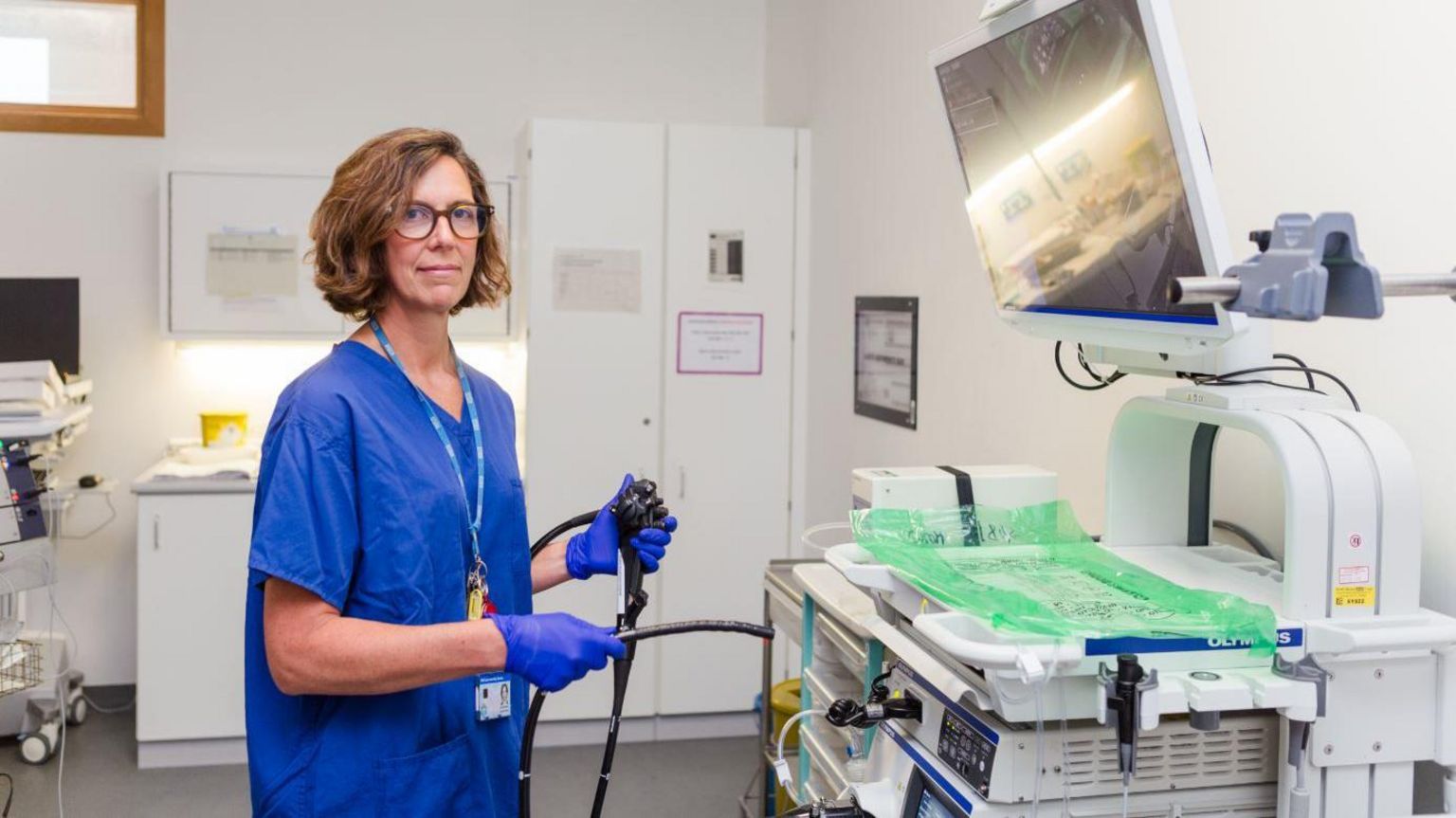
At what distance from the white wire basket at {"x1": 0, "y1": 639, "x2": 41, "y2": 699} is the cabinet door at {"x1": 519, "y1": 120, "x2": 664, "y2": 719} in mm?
1437

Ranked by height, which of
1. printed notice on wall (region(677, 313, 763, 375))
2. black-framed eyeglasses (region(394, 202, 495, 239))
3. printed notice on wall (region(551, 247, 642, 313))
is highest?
printed notice on wall (region(551, 247, 642, 313))

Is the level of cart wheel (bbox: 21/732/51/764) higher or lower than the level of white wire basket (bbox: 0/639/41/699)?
lower

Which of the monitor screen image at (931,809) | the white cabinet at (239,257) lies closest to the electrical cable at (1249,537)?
the monitor screen image at (931,809)

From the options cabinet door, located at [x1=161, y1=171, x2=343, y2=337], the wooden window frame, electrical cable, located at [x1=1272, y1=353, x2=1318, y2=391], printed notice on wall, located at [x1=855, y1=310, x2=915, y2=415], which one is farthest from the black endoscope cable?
the wooden window frame

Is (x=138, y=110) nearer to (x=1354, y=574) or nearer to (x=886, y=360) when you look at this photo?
(x=886, y=360)

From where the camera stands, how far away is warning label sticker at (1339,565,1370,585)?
4.60 feet

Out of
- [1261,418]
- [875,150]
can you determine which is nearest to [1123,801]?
[1261,418]

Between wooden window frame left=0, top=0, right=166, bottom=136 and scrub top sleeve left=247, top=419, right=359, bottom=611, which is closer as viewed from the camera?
scrub top sleeve left=247, top=419, right=359, bottom=611

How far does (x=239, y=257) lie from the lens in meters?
4.41

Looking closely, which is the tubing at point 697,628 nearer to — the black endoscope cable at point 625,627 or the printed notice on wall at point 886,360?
the black endoscope cable at point 625,627

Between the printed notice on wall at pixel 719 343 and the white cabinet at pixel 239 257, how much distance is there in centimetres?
69

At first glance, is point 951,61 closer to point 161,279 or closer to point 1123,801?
point 1123,801

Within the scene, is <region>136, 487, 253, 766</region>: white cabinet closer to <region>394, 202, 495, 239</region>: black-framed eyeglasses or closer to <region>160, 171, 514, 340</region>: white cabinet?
<region>160, 171, 514, 340</region>: white cabinet

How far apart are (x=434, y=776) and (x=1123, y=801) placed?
2.93 ft
